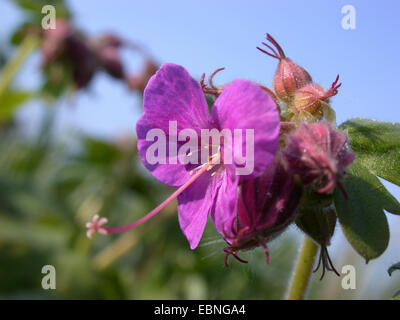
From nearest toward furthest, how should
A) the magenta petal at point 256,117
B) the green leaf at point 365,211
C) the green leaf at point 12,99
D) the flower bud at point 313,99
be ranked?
the magenta petal at point 256,117, the green leaf at point 365,211, the flower bud at point 313,99, the green leaf at point 12,99

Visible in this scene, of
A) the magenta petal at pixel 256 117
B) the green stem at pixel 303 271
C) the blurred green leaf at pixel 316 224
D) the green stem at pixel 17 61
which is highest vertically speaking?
the green stem at pixel 17 61

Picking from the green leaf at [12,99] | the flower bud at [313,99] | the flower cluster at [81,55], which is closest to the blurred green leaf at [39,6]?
the flower cluster at [81,55]

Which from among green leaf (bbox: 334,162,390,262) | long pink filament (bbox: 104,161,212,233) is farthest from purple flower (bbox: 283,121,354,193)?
long pink filament (bbox: 104,161,212,233)

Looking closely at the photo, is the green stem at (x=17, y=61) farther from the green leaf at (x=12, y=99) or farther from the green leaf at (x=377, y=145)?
the green leaf at (x=377, y=145)

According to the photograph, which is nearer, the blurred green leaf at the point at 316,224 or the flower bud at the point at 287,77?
the blurred green leaf at the point at 316,224

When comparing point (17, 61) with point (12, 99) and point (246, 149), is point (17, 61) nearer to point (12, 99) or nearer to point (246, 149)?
point (12, 99)

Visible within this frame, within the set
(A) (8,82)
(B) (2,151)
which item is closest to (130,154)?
(A) (8,82)
